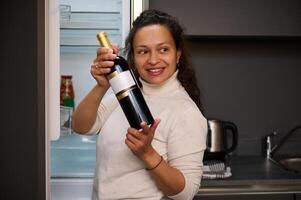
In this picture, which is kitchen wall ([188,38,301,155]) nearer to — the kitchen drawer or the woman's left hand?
the kitchen drawer

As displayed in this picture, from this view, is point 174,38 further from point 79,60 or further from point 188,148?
point 79,60

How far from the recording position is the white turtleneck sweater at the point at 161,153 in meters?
0.83

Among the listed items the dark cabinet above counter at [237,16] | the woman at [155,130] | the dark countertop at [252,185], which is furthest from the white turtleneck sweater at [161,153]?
the dark cabinet above counter at [237,16]

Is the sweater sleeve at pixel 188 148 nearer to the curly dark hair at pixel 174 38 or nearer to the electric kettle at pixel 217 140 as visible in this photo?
the curly dark hair at pixel 174 38

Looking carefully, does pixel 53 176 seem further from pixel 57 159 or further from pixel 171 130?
pixel 171 130

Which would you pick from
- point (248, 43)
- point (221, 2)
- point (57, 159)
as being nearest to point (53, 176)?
point (57, 159)

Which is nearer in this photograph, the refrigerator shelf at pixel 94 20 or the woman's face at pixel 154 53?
the woman's face at pixel 154 53

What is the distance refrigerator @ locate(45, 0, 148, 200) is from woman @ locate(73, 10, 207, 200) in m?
0.54

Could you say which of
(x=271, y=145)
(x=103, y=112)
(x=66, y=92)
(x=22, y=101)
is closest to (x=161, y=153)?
(x=103, y=112)

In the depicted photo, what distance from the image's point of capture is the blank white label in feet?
2.51

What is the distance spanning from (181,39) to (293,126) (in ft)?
4.02

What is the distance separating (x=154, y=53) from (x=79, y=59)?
0.91 m

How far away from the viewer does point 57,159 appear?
1.73m

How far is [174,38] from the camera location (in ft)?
2.97
